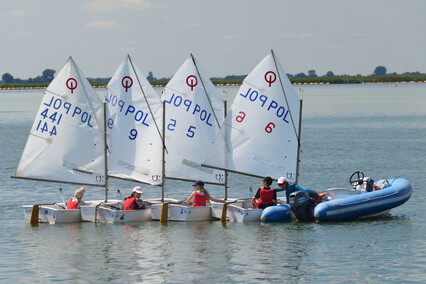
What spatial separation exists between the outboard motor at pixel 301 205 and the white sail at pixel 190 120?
4549 mm

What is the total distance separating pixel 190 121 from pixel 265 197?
4.73m

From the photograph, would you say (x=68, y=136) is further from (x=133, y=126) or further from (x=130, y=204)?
(x=130, y=204)

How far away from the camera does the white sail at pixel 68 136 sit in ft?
109

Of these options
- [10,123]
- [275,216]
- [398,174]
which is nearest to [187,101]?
[275,216]

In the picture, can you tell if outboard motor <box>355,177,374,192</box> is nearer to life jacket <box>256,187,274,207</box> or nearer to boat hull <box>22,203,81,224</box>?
life jacket <box>256,187,274,207</box>

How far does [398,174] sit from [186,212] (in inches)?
801

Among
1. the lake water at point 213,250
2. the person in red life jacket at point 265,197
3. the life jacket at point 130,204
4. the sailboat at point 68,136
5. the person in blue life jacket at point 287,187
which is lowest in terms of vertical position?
the lake water at point 213,250

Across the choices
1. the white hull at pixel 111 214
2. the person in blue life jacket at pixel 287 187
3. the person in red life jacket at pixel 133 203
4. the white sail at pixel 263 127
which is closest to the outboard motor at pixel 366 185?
the person in blue life jacket at pixel 287 187

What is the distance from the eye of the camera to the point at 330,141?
241 feet

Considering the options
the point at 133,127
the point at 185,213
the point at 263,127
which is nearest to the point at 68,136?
the point at 133,127

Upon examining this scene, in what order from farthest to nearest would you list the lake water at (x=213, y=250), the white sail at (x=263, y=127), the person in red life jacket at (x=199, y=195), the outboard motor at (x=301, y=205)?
1. the white sail at (x=263, y=127)
2. the person in red life jacket at (x=199, y=195)
3. the outboard motor at (x=301, y=205)
4. the lake water at (x=213, y=250)

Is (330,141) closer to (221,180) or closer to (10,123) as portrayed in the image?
(221,180)

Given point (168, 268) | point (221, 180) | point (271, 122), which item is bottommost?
point (168, 268)

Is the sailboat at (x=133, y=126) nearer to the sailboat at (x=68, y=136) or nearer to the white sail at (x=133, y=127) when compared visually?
the white sail at (x=133, y=127)
